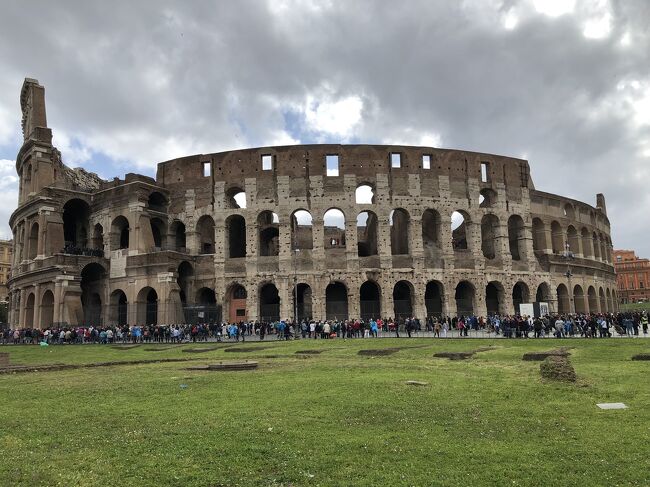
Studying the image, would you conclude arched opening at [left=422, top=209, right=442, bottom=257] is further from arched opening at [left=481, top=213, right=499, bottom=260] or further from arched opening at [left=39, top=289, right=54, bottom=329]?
arched opening at [left=39, top=289, right=54, bottom=329]

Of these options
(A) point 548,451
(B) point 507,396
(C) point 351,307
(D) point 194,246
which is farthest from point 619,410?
(D) point 194,246

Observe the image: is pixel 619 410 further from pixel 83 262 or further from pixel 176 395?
pixel 83 262

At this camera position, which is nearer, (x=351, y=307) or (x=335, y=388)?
(x=335, y=388)

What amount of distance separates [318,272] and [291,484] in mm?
32284

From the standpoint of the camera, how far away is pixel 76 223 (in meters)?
45.4

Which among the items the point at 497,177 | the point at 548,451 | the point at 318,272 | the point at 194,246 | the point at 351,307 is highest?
the point at 497,177

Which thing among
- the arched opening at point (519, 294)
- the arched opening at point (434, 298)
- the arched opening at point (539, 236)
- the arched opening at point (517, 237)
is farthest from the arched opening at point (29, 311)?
the arched opening at point (539, 236)

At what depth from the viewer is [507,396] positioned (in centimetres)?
991

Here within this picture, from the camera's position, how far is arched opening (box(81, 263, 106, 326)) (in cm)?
3997

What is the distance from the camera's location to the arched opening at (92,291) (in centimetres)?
3997

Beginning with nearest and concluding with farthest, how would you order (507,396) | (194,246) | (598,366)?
(507,396), (598,366), (194,246)

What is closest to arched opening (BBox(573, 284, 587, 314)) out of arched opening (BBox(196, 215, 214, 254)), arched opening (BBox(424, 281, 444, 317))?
arched opening (BBox(424, 281, 444, 317))

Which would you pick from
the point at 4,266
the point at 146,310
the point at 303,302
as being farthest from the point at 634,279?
the point at 4,266

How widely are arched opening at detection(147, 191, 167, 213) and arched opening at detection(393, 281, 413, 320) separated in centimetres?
1903
